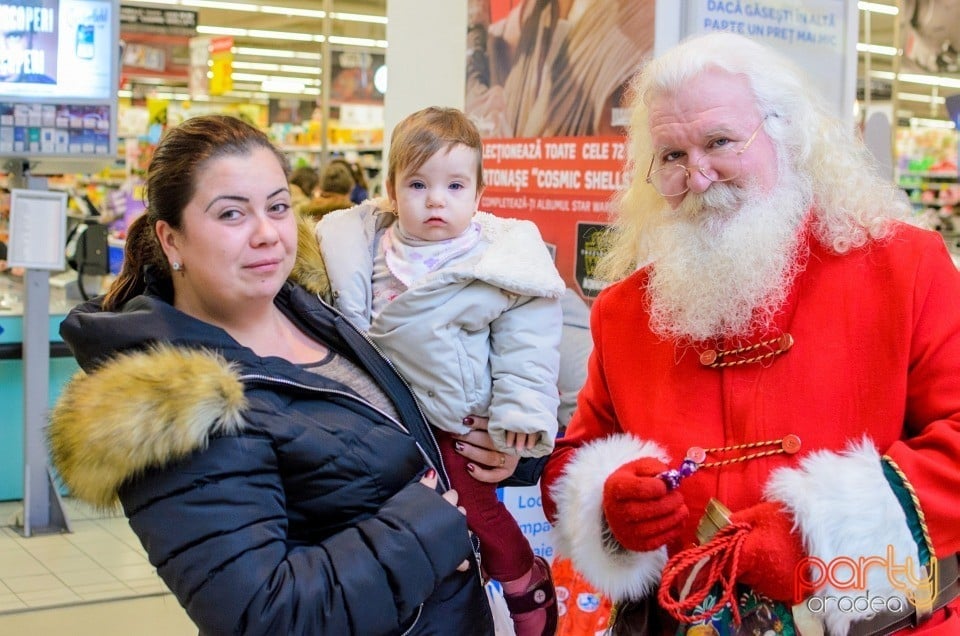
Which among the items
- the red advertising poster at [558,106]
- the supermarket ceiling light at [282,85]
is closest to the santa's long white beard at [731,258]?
the red advertising poster at [558,106]

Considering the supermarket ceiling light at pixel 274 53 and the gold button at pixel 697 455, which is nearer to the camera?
the gold button at pixel 697 455

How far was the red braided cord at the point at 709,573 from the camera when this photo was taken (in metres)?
1.70

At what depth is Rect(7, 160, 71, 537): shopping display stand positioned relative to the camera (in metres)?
5.14

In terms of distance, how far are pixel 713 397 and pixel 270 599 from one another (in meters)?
0.83

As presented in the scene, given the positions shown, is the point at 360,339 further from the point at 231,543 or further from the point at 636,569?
the point at 636,569

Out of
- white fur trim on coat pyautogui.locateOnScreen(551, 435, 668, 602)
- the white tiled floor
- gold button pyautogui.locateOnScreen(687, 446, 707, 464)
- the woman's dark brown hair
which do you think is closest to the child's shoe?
white fur trim on coat pyautogui.locateOnScreen(551, 435, 668, 602)

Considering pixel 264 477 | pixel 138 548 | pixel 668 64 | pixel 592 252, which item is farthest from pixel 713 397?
pixel 138 548

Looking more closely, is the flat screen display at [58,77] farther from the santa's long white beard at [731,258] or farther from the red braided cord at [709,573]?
the red braided cord at [709,573]

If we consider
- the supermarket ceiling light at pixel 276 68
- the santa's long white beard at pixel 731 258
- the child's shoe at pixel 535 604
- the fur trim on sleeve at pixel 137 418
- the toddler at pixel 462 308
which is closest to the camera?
the fur trim on sleeve at pixel 137 418

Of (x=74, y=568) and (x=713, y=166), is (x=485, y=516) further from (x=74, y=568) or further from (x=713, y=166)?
(x=74, y=568)

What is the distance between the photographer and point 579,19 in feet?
11.7

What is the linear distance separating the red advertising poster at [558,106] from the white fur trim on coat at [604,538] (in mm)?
1406

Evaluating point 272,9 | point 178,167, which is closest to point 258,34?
point 272,9

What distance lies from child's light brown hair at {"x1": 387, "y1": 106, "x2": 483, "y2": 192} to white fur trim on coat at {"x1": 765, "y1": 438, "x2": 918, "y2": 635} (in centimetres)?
100
